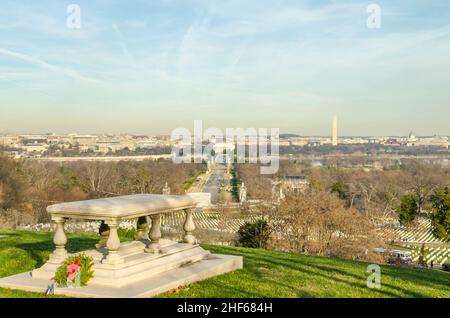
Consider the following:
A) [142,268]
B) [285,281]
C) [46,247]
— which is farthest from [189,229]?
[46,247]

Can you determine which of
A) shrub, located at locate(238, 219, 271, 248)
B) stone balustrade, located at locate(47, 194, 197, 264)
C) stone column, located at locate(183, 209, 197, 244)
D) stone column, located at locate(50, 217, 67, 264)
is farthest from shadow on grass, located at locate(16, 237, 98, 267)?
shrub, located at locate(238, 219, 271, 248)

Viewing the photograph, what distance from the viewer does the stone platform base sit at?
7277 millimetres

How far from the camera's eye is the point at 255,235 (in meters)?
23.6

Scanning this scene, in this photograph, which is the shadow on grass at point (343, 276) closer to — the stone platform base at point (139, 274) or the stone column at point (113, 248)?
the stone platform base at point (139, 274)

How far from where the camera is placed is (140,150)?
158 meters

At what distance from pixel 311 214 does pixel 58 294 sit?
18843 mm

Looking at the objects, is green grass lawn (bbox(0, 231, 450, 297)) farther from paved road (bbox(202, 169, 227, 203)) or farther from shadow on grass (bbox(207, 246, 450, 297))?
paved road (bbox(202, 169, 227, 203))

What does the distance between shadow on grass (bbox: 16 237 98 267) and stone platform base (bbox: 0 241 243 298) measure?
1.95 meters

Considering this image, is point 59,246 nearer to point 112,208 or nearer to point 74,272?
point 74,272

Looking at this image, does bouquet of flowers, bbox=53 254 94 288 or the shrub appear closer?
bouquet of flowers, bbox=53 254 94 288

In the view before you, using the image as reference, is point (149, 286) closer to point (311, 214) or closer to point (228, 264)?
point (228, 264)

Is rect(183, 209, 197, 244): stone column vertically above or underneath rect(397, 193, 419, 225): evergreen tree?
above

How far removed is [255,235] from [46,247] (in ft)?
42.9
